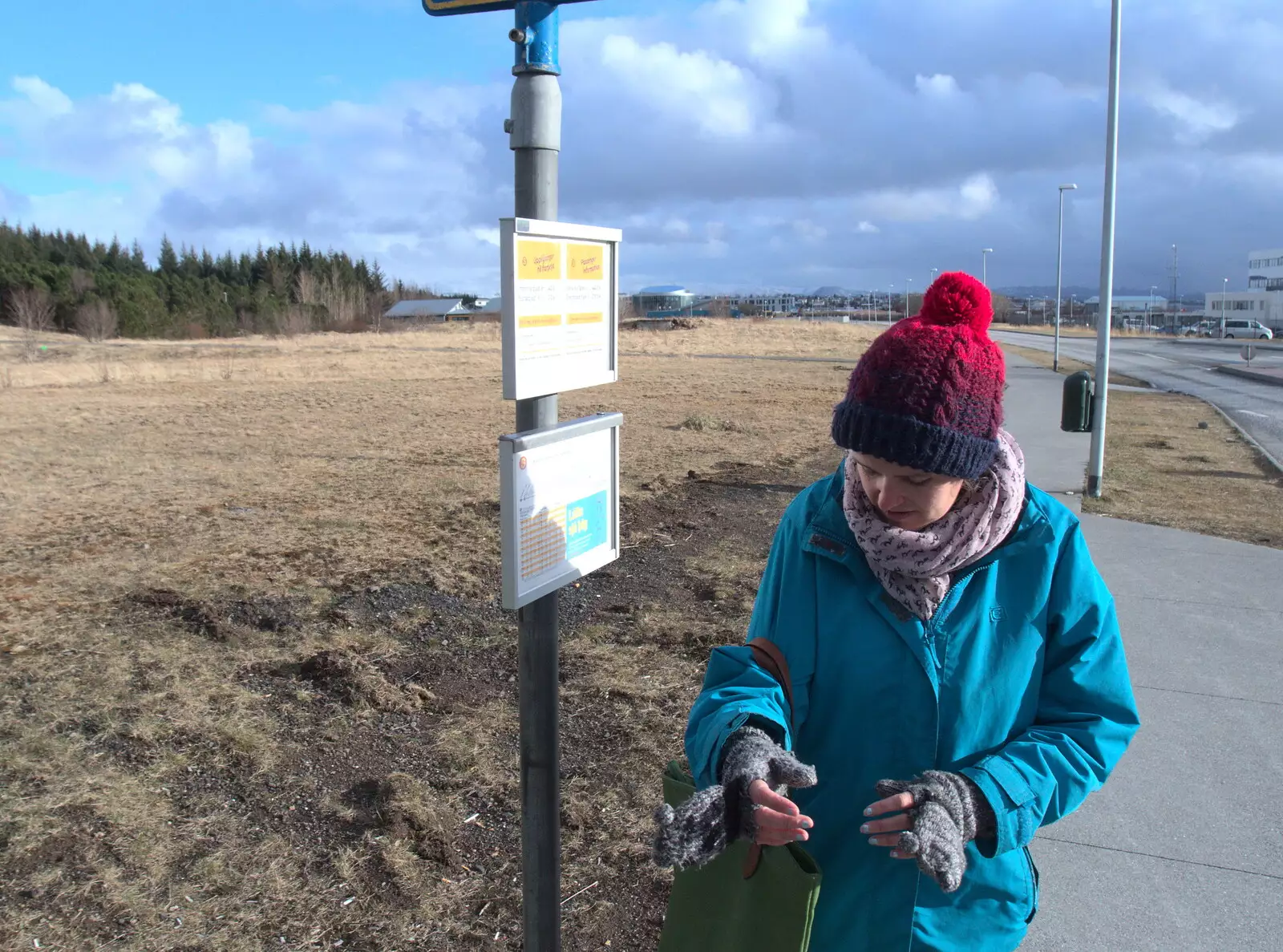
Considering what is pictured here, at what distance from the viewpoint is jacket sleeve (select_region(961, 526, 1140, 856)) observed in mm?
1594

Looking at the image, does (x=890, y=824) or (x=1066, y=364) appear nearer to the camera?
(x=890, y=824)

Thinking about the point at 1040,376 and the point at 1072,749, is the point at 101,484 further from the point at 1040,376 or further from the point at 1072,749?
the point at 1040,376

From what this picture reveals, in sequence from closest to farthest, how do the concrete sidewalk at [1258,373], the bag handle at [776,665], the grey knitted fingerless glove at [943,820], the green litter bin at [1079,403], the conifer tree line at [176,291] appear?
the grey knitted fingerless glove at [943,820]
the bag handle at [776,665]
the green litter bin at [1079,403]
the concrete sidewalk at [1258,373]
the conifer tree line at [176,291]

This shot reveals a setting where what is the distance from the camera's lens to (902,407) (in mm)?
1587

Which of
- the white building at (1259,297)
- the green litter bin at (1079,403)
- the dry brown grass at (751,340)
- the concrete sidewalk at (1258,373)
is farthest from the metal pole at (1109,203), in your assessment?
the white building at (1259,297)

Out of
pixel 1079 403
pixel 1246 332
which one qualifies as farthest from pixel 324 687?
pixel 1246 332

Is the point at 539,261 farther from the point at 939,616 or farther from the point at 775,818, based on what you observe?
the point at 775,818

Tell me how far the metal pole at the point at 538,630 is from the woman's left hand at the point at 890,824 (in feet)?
3.18

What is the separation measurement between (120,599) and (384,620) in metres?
1.66

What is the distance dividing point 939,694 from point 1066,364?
3490 cm

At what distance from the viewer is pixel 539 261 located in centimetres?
205

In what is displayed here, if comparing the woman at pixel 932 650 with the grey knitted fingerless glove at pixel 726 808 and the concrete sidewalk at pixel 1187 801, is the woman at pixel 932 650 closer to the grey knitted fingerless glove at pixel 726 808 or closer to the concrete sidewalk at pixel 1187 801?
the grey knitted fingerless glove at pixel 726 808

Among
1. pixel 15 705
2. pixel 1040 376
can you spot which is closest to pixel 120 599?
pixel 15 705

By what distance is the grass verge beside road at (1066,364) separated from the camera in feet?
89.1
